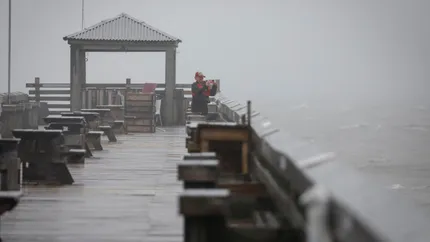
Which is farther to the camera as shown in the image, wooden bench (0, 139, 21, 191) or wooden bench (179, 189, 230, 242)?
wooden bench (0, 139, 21, 191)

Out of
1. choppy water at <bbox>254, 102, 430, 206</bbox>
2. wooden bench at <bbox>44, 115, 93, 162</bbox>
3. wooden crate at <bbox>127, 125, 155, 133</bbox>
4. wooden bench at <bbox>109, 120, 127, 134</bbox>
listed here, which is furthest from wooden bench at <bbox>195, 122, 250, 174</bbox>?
choppy water at <bbox>254, 102, 430, 206</bbox>

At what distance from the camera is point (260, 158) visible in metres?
8.08

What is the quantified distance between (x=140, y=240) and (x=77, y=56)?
16.4 m

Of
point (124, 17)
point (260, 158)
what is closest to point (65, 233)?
point (260, 158)

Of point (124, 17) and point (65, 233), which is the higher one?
point (124, 17)

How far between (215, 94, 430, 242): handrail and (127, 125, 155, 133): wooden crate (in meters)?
15.4

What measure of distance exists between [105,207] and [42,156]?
2.09 m

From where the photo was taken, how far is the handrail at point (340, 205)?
10.8 ft

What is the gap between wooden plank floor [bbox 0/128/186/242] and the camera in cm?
749

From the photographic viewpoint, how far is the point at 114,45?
23.2 metres

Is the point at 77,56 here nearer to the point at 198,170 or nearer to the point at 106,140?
the point at 106,140

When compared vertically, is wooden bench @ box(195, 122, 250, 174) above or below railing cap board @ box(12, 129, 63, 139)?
above

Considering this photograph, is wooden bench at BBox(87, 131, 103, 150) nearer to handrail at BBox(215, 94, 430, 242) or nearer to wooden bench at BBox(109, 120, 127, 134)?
wooden bench at BBox(109, 120, 127, 134)

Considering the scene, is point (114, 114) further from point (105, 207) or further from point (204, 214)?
point (204, 214)
